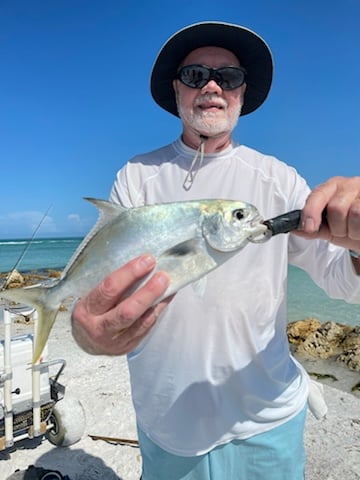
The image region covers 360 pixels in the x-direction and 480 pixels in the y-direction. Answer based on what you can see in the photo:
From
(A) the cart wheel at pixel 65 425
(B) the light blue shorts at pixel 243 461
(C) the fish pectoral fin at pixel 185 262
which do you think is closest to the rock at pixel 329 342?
(A) the cart wheel at pixel 65 425

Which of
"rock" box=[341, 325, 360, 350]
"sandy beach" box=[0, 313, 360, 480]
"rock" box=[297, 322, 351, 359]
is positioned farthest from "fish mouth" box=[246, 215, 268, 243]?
"rock" box=[341, 325, 360, 350]

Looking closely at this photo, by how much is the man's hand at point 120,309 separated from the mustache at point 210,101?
45.3 inches

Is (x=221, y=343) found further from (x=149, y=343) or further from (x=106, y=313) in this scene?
(x=106, y=313)

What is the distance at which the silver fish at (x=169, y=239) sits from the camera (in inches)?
61.8

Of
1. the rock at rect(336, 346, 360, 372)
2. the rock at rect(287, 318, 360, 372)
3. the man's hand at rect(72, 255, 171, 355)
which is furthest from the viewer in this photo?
the rock at rect(287, 318, 360, 372)

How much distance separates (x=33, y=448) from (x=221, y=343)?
11.8 ft

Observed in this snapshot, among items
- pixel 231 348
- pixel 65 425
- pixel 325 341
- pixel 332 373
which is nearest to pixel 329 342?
pixel 325 341

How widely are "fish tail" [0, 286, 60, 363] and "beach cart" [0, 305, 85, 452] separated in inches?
87.8

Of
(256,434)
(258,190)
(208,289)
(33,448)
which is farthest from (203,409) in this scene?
(33,448)

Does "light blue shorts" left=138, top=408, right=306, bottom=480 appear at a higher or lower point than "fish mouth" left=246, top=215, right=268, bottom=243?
lower

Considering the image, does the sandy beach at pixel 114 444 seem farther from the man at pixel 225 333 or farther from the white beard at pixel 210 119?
the white beard at pixel 210 119

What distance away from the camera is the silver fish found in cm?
157

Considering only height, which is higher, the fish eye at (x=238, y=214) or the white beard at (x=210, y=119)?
the white beard at (x=210, y=119)

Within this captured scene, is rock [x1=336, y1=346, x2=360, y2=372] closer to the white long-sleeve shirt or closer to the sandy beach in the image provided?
the sandy beach
